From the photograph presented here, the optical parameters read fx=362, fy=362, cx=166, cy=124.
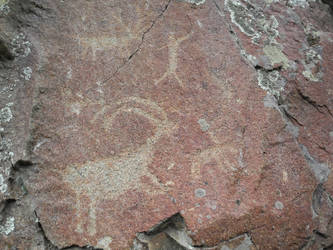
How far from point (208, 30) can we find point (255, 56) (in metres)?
0.24

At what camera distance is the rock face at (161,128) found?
50.9 inches

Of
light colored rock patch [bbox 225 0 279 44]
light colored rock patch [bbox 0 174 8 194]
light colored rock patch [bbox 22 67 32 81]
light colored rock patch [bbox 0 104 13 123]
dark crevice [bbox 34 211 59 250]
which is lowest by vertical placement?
dark crevice [bbox 34 211 59 250]

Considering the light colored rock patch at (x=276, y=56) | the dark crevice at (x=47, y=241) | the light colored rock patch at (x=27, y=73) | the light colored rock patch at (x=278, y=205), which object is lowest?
the dark crevice at (x=47, y=241)

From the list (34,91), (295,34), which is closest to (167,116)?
(34,91)

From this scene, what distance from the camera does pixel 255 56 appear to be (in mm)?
1624

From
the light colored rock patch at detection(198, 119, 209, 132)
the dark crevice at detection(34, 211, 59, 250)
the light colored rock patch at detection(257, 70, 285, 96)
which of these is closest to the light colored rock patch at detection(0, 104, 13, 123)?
the dark crevice at detection(34, 211, 59, 250)

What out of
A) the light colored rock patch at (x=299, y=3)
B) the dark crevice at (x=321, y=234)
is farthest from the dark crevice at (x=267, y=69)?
the dark crevice at (x=321, y=234)

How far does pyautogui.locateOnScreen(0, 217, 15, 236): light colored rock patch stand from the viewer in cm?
126

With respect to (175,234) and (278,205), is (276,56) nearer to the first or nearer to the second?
(278,205)

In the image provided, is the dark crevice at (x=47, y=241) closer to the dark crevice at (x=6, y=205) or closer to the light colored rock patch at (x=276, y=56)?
the dark crevice at (x=6, y=205)

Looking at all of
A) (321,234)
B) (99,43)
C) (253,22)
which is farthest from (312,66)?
(99,43)

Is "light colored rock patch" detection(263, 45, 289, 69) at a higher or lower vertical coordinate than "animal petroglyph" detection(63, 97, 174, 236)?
higher

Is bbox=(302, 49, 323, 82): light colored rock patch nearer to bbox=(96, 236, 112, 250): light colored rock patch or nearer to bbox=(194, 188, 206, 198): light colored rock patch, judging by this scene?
bbox=(194, 188, 206, 198): light colored rock patch

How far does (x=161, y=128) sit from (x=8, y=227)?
658 mm
